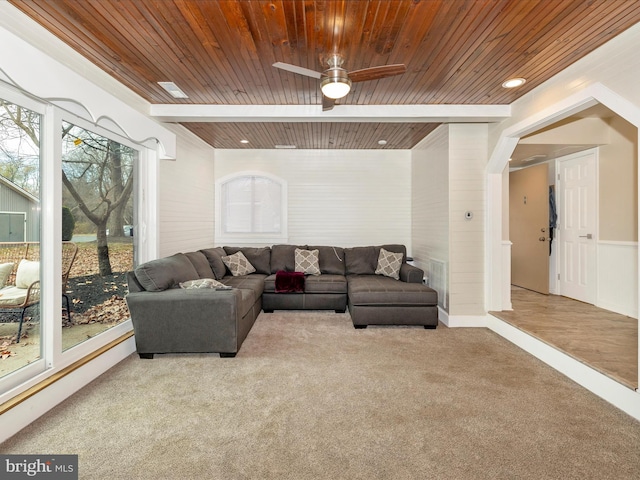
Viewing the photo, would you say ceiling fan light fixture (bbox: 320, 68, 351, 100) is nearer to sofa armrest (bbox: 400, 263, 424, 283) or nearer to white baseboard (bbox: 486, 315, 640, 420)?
sofa armrest (bbox: 400, 263, 424, 283)

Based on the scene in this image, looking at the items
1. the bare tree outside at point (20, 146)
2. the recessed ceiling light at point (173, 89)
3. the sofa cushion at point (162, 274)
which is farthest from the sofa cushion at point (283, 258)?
the bare tree outside at point (20, 146)

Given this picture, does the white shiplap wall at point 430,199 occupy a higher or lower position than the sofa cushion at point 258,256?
higher

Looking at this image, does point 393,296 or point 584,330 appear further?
point 393,296

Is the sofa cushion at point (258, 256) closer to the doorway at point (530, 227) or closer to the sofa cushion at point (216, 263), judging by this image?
the sofa cushion at point (216, 263)

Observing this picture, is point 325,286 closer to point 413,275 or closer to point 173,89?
point 413,275

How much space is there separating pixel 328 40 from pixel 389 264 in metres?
3.46

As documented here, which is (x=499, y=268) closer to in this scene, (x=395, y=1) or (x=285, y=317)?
(x=285, y=317)

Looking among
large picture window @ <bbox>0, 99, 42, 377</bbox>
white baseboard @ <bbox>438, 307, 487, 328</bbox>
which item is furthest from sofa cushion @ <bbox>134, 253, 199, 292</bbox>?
white baseboard @ <bbox>438, 307, 487, 328</bbox>

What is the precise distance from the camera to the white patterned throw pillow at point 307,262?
5.22m

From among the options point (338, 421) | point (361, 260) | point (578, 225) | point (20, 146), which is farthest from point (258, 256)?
point (578, 225)

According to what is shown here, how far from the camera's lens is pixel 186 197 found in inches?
188

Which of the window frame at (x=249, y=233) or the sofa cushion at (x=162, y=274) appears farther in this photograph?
the window frame at (x=249, y=233)

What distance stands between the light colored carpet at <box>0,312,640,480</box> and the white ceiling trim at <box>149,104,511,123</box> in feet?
8.79

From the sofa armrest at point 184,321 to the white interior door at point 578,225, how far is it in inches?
197
